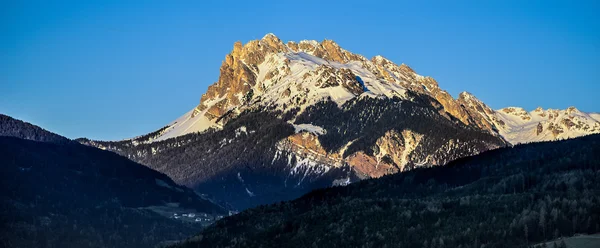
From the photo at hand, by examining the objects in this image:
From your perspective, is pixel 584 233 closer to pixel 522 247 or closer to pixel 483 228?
pixel 522 247

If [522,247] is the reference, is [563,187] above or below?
above

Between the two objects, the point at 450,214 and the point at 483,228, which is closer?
the point at 483,228

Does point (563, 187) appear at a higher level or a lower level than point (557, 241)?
higher

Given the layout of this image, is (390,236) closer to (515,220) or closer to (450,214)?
(450,214)

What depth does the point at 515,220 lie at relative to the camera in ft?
554

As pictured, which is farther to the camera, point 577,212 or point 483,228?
point 483,228

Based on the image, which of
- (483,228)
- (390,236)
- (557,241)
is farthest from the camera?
(390,236)

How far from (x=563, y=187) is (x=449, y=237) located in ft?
116

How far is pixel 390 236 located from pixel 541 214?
33875mm

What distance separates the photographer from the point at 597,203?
165 meters

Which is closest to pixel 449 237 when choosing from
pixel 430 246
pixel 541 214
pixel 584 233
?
pixel 430 246

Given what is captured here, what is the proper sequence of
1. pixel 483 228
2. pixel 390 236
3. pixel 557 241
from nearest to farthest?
pixel 557 241 → pixel 483 228 → pixel 390 236

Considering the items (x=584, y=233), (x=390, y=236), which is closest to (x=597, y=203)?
(x=584, y=233)

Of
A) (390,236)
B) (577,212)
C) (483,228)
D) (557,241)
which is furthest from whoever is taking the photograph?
(390,236)
